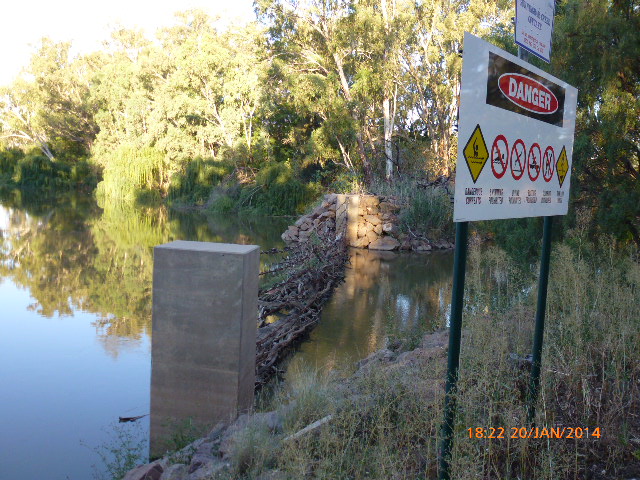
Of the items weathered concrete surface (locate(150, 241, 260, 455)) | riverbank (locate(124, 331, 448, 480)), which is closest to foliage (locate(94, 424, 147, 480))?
weathered concrete surface (locate(150, 241, 260, 455))

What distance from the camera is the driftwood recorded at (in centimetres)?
665

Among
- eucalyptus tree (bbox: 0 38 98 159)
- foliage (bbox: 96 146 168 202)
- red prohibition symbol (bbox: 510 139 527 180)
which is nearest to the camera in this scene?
red prohibition symbol (bbox: 510 139 527 180)

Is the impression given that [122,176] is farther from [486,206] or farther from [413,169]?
[486,206]

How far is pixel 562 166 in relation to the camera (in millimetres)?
3775

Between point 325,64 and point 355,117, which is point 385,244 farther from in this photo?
point 325,64

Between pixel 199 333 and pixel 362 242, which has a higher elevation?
pixel 362 242

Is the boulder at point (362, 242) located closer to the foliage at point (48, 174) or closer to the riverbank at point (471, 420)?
the riverbank at point (471, 420)

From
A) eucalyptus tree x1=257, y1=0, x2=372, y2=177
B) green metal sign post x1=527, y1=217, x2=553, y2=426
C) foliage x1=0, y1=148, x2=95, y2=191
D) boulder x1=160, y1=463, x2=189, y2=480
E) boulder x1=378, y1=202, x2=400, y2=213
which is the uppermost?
eucalyptus tree x1=257, y1=0, x2=372, y2=177

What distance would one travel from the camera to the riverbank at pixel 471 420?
10.8 feet

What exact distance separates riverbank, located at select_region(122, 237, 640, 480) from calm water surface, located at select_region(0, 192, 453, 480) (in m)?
1.52

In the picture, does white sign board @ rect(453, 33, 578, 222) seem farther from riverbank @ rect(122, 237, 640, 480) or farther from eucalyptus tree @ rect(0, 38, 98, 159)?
eucalyptus tree @ rect(0, 38, 98, 159)

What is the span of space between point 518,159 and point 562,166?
77 cm

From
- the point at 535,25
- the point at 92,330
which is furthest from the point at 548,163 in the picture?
the point at 92,330

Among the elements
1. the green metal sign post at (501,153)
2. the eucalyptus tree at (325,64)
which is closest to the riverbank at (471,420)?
the green metal sign post at (501,153)
